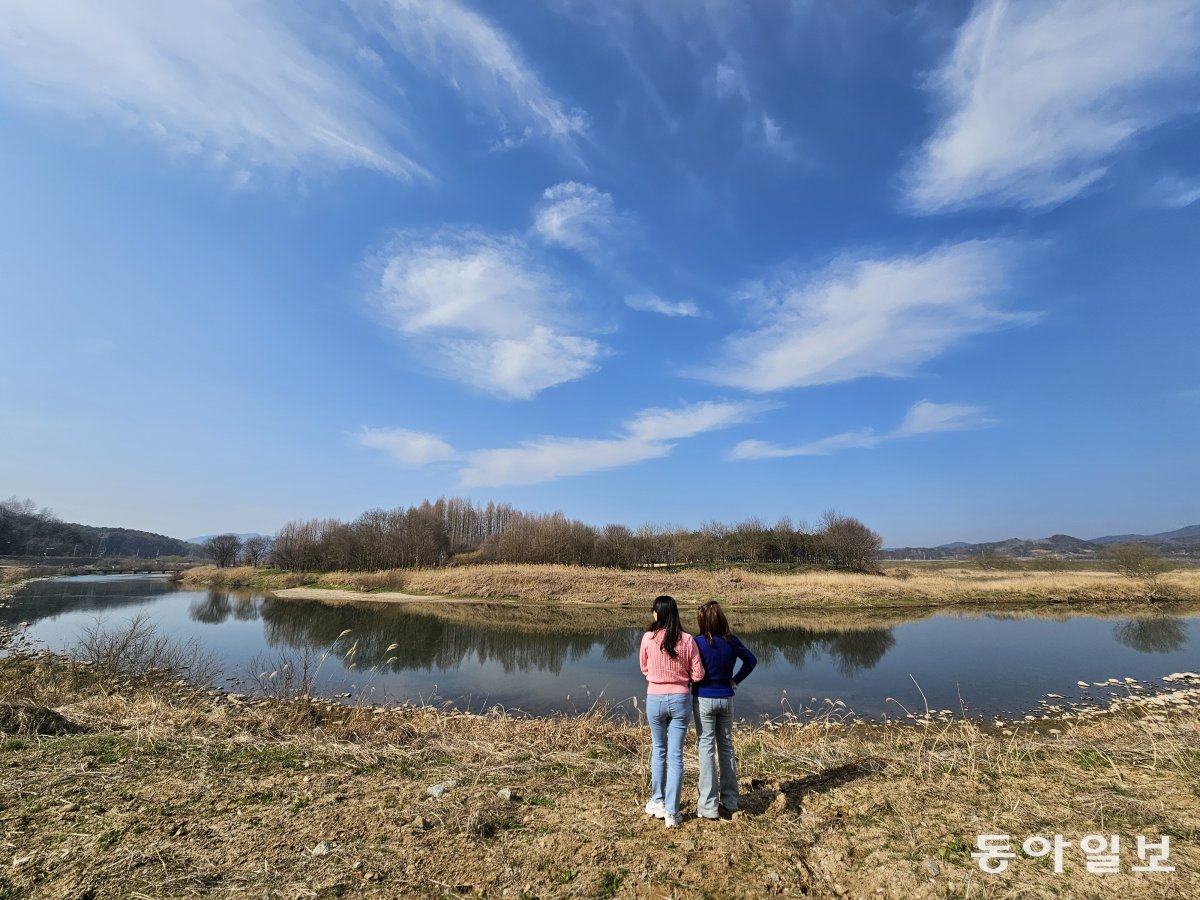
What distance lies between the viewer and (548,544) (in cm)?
6162

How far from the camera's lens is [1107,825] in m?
4.03

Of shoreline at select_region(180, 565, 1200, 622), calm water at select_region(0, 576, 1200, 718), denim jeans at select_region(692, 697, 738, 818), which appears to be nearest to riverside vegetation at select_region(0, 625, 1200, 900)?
denim jeans at select_region(692, 697, 738, 818)

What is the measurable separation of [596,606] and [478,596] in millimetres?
9332

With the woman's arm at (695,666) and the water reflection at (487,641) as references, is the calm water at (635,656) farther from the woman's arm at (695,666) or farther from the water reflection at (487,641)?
the woman's arm at (695,666)

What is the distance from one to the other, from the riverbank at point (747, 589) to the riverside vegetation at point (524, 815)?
30526 mm

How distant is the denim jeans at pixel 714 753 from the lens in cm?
443

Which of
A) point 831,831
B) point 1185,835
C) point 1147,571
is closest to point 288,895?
point 831,831

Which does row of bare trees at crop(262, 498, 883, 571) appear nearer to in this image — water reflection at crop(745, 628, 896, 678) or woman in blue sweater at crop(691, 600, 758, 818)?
water reflection at crop(745, 628, 896, 678)

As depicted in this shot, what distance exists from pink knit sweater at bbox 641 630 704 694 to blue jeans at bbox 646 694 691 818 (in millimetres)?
70

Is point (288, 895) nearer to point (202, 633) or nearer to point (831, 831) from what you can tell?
point (831, 831)

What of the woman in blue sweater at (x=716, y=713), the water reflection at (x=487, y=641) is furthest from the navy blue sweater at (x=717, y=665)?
the water reflection at (x=487, y=641)

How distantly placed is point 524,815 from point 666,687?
1.61m

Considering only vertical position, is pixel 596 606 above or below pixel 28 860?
below

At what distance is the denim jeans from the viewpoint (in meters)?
4.43
